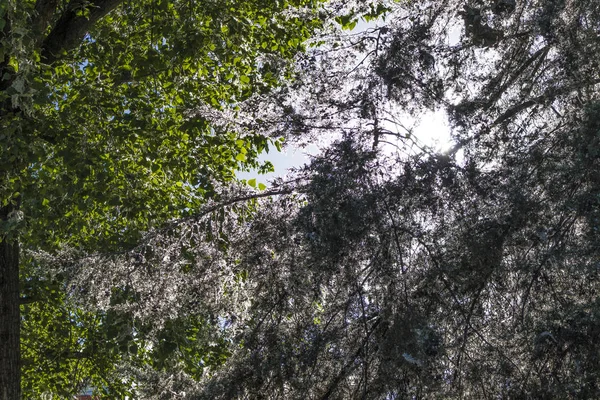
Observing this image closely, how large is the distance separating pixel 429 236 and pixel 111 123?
17.5 feet

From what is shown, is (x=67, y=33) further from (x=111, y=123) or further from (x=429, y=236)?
(x=429, y=236)

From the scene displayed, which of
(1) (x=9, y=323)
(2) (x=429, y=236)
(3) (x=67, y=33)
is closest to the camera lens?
(2) (x=429, y=236)

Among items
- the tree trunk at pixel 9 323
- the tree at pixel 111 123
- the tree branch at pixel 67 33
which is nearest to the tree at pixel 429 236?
the tree at pixel 111 123

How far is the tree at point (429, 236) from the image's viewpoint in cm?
432

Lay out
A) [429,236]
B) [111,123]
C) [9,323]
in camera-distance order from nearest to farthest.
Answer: [429,236]
[9,323]
[111,123]

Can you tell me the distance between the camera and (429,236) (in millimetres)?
4773

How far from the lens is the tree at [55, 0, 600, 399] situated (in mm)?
4316

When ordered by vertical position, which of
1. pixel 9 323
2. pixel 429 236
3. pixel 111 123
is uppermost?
pixel 111 123

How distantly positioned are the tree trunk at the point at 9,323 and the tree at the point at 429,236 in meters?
2.62

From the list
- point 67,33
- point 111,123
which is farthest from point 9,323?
point 67,33

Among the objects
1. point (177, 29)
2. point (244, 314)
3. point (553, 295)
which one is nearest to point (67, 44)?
point (177, 29)

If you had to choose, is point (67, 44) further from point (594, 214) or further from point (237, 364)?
point (594, 214)

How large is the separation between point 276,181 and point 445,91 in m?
1.49

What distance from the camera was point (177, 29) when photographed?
29.7 feet
